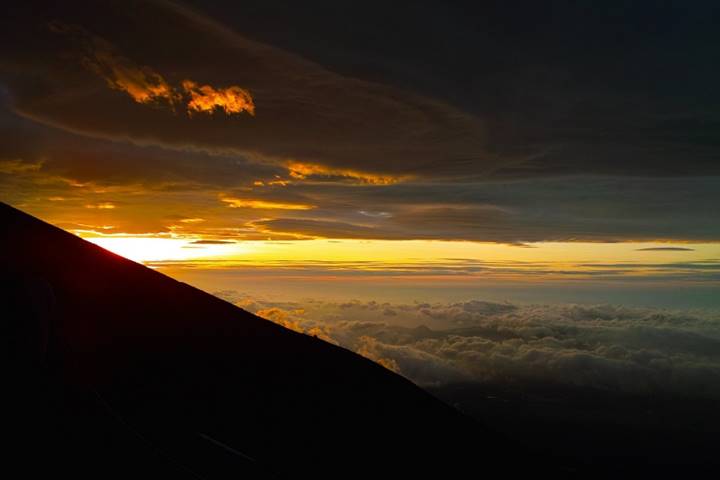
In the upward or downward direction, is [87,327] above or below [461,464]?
above

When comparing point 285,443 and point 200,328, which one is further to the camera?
point 200,328

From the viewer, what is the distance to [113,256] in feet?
60.8

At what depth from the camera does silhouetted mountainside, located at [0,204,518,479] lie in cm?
541

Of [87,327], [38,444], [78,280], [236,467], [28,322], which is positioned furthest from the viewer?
[78,280]

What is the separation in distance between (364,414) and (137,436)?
77.0ft

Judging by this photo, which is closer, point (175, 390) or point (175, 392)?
point (175, 392)

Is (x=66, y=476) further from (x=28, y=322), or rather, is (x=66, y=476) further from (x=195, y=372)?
(x=195, y=372)

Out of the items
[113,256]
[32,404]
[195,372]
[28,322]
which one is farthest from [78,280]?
[32,404]

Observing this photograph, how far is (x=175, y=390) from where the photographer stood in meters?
15.1

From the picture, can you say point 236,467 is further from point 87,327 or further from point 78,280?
point 78,280

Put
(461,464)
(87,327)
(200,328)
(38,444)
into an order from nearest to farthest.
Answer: (38,444)
(87,327)
(200,328)
(461,464)

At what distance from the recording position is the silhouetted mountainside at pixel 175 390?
17.8 ft

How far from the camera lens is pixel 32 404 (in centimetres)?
524

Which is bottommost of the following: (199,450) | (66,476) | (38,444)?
(199,450)
